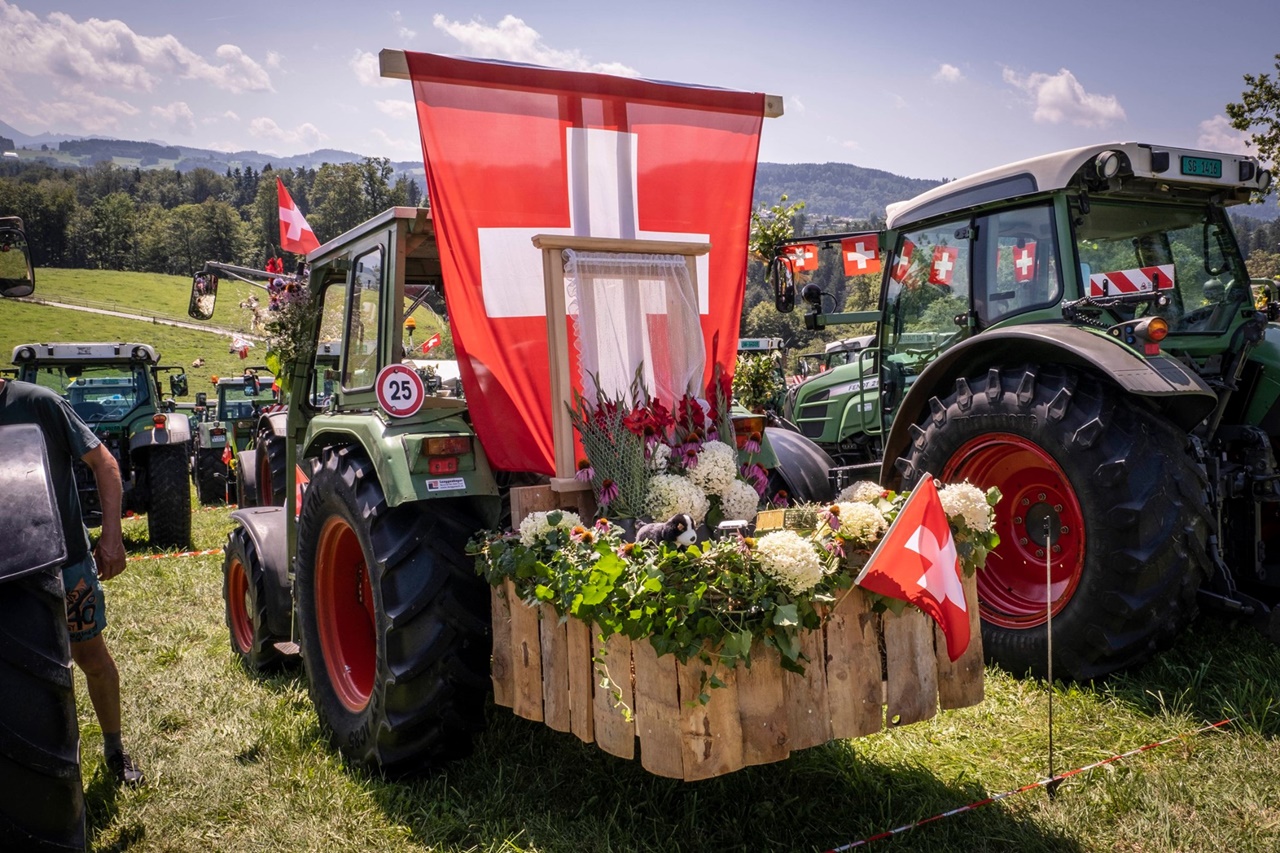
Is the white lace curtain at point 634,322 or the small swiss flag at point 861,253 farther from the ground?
the small swiss flag at point 861,253

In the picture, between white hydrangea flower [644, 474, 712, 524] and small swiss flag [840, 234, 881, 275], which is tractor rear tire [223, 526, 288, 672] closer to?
white hydrangea flower [644, 474, 712, 524]

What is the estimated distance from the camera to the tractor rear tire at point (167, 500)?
30.3 feet

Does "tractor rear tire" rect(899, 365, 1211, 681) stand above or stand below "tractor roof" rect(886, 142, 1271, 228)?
below

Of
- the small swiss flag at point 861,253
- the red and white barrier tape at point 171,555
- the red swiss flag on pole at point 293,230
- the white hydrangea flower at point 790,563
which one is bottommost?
the red and white barrier tape at point 171,555

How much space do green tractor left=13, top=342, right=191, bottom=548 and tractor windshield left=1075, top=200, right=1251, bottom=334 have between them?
830 cm

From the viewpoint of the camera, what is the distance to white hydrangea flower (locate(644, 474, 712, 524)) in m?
3.09

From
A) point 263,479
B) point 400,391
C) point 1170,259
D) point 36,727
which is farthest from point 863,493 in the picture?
point 263,479

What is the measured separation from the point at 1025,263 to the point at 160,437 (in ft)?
27.2

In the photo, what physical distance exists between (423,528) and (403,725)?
2.29 ft

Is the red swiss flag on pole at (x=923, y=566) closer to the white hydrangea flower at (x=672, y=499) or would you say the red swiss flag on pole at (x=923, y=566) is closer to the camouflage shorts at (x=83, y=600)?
the white hydrangea flower at (x=672, y=499)

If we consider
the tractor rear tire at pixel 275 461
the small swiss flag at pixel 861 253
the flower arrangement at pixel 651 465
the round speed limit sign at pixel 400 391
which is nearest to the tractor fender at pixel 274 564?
the tractor rear tire at pixel 275 461

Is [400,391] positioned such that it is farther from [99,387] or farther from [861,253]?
[99,387]

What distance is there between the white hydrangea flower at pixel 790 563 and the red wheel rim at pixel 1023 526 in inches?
86.2

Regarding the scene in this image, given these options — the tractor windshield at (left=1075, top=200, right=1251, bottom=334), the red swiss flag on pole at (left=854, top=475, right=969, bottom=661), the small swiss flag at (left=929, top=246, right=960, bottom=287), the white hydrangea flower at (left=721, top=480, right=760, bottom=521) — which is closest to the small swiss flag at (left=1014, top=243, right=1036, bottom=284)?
the tractor windshield at (left=1075, top=200, right=1251, bottom=334)
